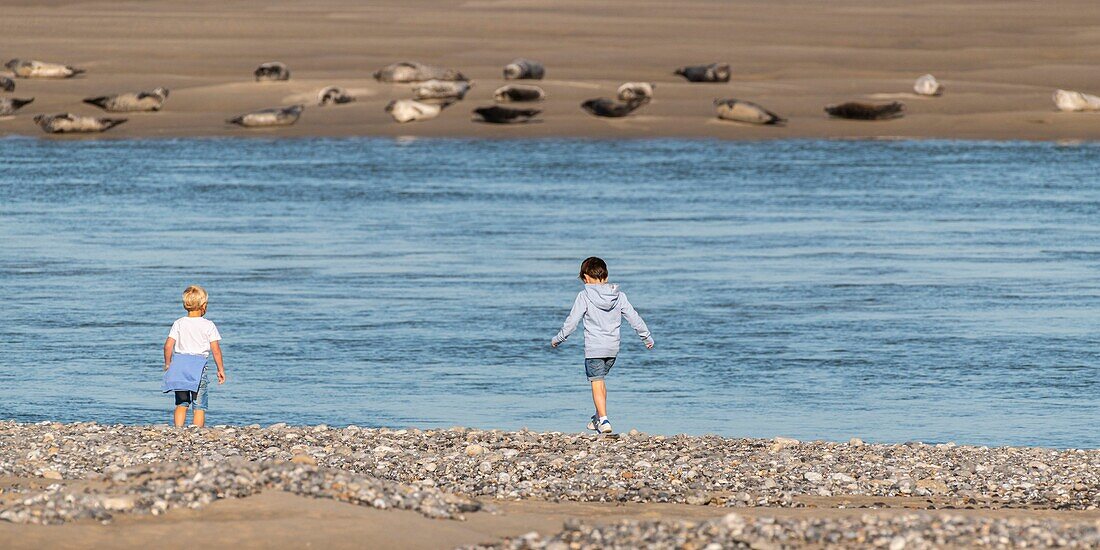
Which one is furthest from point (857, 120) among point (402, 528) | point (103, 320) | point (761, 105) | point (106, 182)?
point (402, 528)

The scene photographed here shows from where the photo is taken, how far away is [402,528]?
8.48 metres

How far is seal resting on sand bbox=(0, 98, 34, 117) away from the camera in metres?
38.0

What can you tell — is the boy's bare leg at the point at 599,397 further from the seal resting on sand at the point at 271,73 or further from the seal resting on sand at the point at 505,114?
the seal resting on sand at the point at 271,73

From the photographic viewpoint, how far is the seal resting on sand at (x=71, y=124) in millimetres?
36094

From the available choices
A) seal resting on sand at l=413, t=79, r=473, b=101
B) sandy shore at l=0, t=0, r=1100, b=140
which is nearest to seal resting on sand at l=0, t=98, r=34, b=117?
sandy shore at l=0, t=0, r=1100, b=140

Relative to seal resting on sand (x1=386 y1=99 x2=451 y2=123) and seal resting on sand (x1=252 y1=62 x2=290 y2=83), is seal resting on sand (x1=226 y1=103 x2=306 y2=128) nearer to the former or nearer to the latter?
seal resting on sand (x1=386 y1=99 x2=451 y2=123)

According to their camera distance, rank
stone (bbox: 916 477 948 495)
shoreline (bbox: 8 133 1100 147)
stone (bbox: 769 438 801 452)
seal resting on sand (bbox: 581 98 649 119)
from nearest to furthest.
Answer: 1. stone (bbox: 916 477 948 495)
2. stone (bbox: 769 438 801 452)
3. shoreline (bbox: 8 133 1100 147)
4. seal resting on sand (bbox: 581 98 649 119)

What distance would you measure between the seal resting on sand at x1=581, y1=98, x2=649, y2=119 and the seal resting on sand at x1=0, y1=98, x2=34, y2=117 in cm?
1172

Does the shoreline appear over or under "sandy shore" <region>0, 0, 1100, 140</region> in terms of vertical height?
under

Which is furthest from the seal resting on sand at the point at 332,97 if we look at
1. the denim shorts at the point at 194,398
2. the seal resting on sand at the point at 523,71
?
the denim shorts at the point at 194,398

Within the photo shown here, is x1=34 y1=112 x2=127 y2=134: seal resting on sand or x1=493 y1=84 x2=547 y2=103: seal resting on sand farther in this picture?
x1=493 y1=84 x2=547 y2=103: seal resting on sand

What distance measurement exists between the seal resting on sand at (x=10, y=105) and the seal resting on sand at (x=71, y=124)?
6.05 ft

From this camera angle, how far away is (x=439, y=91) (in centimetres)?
3919

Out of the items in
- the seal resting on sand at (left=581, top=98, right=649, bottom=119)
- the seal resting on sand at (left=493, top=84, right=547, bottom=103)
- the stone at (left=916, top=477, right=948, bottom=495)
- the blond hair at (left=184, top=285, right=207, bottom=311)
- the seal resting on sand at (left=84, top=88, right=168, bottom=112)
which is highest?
the seal resting on sand at (left=493, top=84, right=547, bottom=103)
